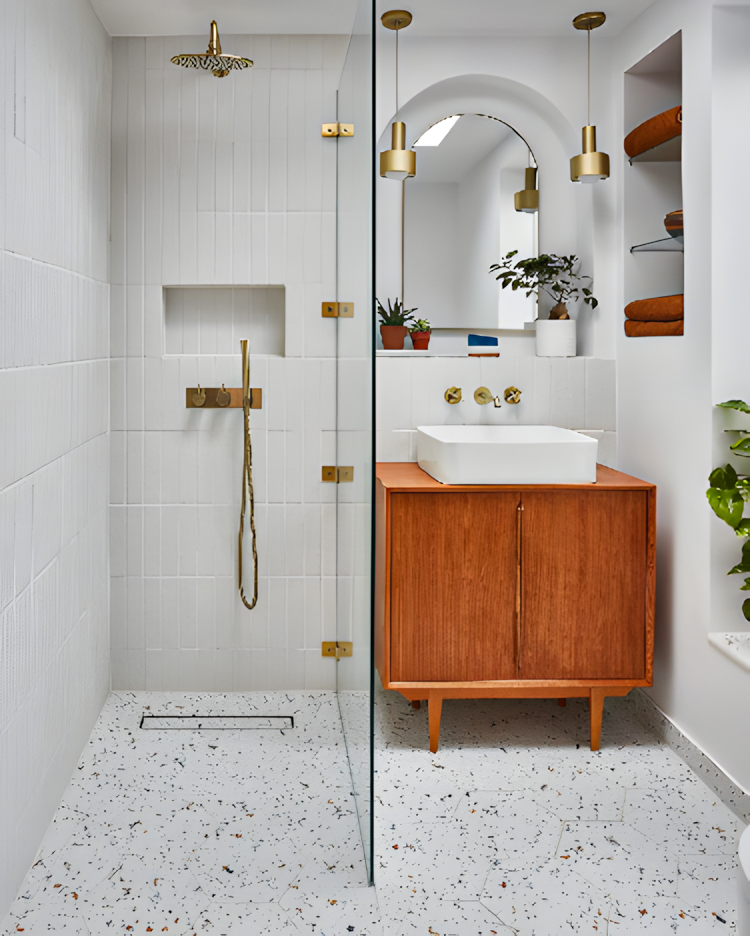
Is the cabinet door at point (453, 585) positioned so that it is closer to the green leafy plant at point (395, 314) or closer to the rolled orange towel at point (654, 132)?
the green leafy plant at point (395, 314)

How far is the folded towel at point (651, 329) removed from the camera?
2715 millimetres

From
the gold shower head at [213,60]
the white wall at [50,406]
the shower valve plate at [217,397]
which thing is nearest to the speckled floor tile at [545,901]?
the white wall at [50,406]

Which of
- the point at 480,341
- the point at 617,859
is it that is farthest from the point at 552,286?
the point at 617,859

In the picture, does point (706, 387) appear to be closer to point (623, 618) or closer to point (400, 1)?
point (623, 618)

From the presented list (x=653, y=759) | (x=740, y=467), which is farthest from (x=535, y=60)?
(x=653, y=759)

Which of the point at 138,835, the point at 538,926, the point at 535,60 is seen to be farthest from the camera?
the point at 535,60

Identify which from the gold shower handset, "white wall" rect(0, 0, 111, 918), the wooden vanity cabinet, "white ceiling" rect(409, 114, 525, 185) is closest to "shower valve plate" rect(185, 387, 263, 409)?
the gold shower handset

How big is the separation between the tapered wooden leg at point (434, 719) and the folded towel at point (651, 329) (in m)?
1.38

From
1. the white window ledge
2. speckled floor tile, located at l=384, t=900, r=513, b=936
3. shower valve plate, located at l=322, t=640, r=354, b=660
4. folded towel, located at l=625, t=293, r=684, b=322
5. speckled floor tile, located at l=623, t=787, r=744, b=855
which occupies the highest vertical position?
folded towel, located at l=625, t=293, r=684, b=322

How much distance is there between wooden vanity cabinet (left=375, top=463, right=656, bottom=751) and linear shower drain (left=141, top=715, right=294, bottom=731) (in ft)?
1.20

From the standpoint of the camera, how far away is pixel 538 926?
6.12 feet

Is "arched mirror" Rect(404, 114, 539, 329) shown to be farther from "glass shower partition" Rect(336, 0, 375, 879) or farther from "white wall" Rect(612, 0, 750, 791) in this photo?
"glass shower partition" Rect(336, 0, 375, 879)

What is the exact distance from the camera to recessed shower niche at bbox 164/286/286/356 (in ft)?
7.79

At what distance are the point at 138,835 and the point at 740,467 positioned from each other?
1.93 m
